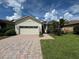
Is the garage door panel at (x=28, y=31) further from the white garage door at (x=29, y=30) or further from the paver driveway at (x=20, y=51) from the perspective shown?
the paver driveway at (x=20, y=51)

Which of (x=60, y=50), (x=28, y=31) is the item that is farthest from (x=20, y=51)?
(x=28, y=31)

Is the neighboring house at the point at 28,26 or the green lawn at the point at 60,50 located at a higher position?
the neighboring house at the point at 28,26

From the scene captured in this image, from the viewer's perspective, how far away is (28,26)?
33219 mm

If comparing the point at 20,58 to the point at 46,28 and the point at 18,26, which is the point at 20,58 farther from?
the point at 46,28

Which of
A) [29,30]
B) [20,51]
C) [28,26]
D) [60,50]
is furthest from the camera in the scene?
[29,30]

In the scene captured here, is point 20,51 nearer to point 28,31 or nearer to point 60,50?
point 60,50

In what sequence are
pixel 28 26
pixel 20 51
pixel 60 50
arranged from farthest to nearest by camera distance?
pixel 28 26, pixel 60 50, pixel 20 51

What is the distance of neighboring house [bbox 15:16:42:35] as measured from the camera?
→ 33156 mm

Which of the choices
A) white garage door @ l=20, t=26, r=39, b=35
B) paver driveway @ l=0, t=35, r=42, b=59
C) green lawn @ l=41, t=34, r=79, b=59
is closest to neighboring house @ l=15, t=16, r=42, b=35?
white garage door @ l=20, t=26, r=39, b=35

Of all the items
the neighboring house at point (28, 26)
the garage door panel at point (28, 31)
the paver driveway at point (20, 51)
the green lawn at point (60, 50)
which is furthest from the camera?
the garage door panel at point (28, 31)

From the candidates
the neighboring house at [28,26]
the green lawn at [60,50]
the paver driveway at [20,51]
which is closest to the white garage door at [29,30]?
the neighboring house at [28,26]

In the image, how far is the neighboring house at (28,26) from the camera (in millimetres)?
33156

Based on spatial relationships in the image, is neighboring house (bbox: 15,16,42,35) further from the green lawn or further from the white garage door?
the green lawn

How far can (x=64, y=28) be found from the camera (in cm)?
4006
